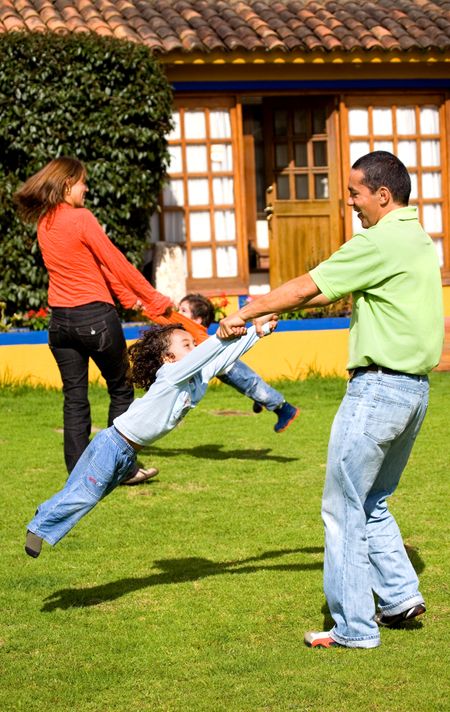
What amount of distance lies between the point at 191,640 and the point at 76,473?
2.99ft

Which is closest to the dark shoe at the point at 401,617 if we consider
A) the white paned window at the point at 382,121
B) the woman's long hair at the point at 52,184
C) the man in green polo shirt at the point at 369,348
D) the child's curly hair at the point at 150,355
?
the man in green polo shirt at the point at 369,348

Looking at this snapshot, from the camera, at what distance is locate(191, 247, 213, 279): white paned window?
16.7 metres

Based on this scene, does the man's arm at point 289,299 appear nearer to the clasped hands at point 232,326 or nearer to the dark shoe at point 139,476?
the clasped hands at point 232,326

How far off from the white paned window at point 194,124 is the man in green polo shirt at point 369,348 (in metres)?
11.7

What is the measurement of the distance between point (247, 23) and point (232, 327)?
11.8 metres

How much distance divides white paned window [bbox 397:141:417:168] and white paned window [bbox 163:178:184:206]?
3119 millimetres

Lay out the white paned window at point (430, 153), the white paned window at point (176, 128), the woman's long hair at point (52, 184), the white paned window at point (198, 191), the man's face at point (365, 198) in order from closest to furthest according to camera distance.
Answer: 1. the man's face at point (365, 198)
2. the woman's long hair at point (52, 184)
3. the white paned window at point (176, 128)
4. the white paned window at point (198, 191)
5. the white paned window at point (430, 153)

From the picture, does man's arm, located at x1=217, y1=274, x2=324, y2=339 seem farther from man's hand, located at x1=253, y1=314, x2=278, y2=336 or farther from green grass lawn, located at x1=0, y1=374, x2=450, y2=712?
green grass lawn, located at x1=0, y1=374, x2=450, y2=712

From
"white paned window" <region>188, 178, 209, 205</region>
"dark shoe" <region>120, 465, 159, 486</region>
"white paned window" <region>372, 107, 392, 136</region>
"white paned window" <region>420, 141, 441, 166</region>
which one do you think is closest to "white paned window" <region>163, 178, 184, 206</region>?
"white paned window" <region>188, 178, 209, 205</region>

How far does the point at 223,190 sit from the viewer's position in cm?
1684

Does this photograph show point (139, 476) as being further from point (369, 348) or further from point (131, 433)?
point (369, 348)

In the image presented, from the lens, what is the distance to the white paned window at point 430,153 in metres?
17.6

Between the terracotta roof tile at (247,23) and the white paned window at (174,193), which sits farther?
the white paned window at (174,193)

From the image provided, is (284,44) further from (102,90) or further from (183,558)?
(183,558)
